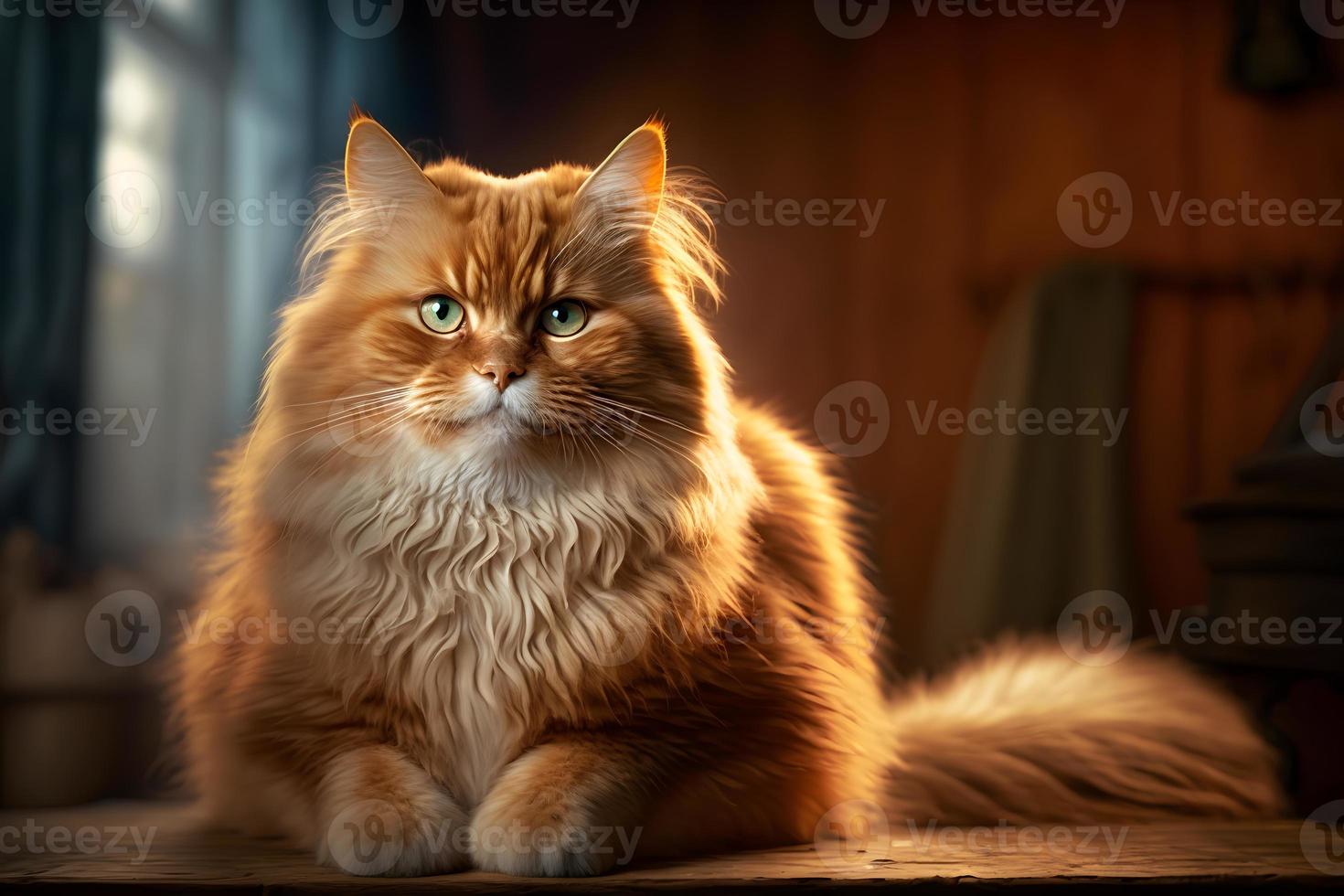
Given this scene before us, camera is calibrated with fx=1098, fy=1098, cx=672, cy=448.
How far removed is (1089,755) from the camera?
1.62 metres

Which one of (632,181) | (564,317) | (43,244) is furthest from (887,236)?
(43,244)

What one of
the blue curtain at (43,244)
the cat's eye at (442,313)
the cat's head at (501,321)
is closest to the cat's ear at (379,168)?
the cat's head at (501,321)

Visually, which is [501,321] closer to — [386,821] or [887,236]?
[386,821]

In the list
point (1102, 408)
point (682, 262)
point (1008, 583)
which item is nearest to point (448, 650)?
point (682, 262)

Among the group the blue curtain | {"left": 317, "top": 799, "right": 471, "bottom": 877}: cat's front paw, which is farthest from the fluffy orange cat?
the blue curtain

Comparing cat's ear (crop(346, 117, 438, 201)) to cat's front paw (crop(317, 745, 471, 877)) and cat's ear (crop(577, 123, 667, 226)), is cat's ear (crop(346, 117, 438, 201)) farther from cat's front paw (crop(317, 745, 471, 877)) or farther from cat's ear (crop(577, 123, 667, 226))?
cat's front paw (crop(317, 745, 471, 877))

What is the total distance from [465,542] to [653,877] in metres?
0.43

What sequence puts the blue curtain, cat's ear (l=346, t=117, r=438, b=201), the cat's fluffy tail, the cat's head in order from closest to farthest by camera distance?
the cat's head, cat's ear (l=346, t=117, r=438, b=201), the cat's fluffy tail, the blue curtain

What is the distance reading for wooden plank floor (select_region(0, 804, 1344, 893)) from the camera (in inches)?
45.8

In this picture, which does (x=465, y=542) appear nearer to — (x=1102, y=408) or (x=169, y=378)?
(x=169, y=378)

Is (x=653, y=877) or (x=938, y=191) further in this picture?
(x=938, y=191)

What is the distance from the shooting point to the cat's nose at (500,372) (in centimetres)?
123

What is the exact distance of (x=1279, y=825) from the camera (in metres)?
1.58

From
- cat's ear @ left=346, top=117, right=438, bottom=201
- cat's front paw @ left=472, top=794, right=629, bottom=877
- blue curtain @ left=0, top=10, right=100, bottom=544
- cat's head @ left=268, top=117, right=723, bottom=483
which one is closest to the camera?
cat's front paw @ left=472, top=794, right=629, bottom=877
